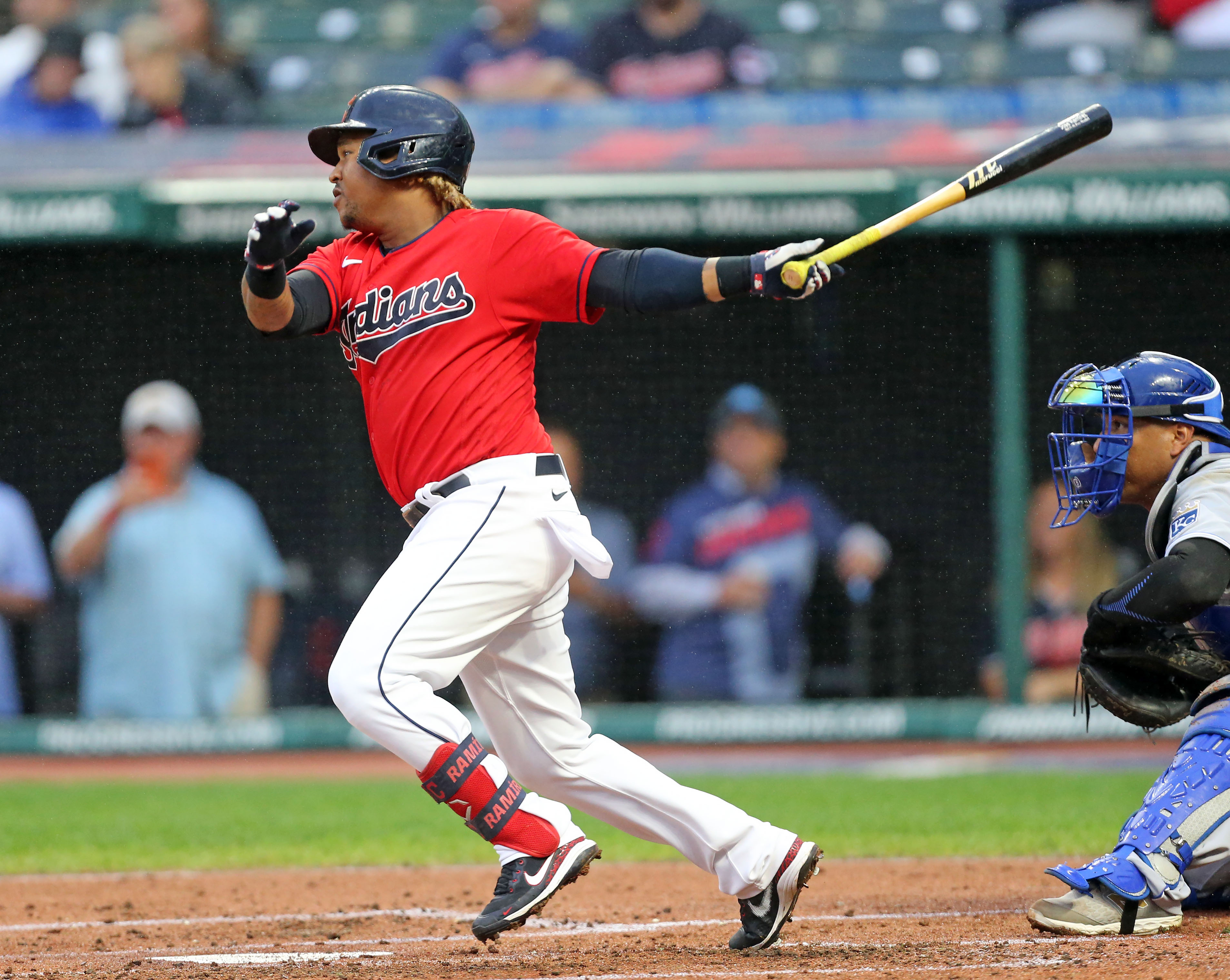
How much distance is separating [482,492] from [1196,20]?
304 inches

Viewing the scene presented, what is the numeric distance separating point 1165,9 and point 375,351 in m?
7.65

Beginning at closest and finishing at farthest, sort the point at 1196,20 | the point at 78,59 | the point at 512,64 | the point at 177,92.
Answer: the point at 177,92 < the point at 512,64 < the point at 78,59 < the point at 1196,20

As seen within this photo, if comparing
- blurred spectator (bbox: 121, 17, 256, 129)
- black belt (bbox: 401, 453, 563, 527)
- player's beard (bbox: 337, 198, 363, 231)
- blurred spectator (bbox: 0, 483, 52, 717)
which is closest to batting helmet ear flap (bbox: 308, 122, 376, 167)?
player's beard (bbox: 337, 198, 363, 231)

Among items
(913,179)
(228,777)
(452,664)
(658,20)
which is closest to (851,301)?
(913,179)

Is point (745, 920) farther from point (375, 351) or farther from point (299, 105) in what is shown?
point (299, 105)

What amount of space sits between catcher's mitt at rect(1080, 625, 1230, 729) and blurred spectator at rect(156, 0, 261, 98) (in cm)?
697

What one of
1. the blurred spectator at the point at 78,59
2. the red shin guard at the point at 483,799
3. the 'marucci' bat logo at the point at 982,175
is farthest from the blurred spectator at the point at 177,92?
the red shin guard at the point at 483,799

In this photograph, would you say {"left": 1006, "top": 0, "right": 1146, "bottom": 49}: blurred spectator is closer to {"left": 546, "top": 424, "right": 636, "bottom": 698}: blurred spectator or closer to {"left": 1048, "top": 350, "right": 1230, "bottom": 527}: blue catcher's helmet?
{"left": 546, "top": 424, "right": 636, "bottom": 698}: blurred spectator

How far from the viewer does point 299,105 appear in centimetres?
912

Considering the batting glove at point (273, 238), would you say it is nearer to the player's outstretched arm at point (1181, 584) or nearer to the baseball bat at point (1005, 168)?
the baseball bat at point (1005, 168)

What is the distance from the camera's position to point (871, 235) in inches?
121

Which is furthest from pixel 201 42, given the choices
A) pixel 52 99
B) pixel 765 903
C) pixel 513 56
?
pixel 765 903

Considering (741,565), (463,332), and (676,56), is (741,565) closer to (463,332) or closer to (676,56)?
(676,56)

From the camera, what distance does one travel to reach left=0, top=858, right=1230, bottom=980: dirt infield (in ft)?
9.56
